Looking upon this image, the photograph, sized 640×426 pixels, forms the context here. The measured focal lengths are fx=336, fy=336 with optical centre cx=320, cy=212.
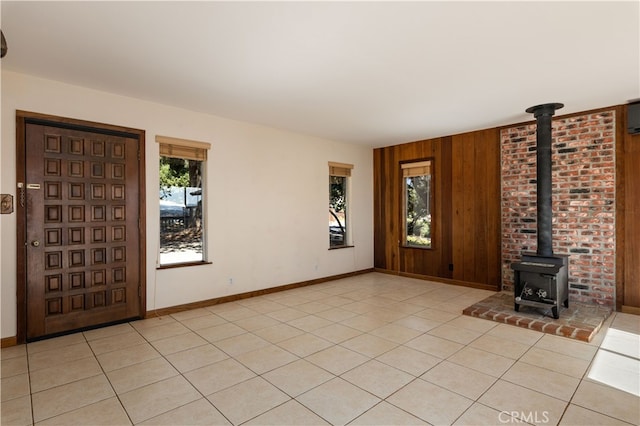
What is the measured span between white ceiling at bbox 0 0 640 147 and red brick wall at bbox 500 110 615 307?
412mm

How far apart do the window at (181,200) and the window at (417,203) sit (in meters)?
A: 4.05

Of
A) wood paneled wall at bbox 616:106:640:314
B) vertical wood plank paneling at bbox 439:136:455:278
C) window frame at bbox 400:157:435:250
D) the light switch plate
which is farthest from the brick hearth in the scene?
the light switch plate

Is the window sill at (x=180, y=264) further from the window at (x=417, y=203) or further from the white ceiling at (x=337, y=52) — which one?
the window at (x=417, y=203)

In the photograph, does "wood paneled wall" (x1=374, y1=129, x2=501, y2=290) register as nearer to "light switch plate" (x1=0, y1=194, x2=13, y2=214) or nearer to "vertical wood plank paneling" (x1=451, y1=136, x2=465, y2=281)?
"vertical wood plank paneling" (x1=451, y1=136, x2=465, y2=281)

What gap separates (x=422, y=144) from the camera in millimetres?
6637

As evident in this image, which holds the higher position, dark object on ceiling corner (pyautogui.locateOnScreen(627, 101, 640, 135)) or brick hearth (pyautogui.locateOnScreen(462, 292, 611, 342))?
dark object on ceiling corner (pyautogui.locateOnScreen(627, 101, 640, 135))

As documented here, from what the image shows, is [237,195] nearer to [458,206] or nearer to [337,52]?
[337,52]

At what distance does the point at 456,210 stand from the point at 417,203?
2.82ft

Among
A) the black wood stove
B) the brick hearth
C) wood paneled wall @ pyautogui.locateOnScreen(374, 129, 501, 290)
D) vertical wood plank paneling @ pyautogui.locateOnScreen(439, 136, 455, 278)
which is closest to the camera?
the brick hearth

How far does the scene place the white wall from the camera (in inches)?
138

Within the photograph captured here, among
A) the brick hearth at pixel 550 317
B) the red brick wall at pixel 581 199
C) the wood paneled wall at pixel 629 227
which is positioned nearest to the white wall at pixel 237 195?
the brick hearth at pixel 550 317

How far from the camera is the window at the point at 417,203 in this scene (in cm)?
661

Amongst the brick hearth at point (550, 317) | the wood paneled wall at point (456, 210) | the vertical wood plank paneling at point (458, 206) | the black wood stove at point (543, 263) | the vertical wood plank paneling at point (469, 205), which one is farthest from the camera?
the vertical wood plank paneling at point (458, 206)

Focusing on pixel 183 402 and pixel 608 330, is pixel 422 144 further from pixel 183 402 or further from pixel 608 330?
pixel 183 402
